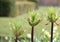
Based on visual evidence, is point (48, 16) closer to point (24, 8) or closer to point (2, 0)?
point (2, 0)

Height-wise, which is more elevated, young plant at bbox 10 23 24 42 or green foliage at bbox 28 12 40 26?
green foliage at bbox 28 12 40 26

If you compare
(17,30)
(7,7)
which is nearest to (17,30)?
(17,30)

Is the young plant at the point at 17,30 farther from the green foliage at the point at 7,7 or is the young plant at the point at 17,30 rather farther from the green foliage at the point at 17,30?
the green foliage at the point at 7,7

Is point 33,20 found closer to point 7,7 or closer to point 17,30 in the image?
point 17,30

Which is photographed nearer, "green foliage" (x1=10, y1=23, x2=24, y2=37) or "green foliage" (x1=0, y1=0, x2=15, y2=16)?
"green foliage" (x1=10, y1=23, x2=24, y2=37)

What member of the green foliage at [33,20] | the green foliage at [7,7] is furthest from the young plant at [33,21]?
the green foliage at [7,7]

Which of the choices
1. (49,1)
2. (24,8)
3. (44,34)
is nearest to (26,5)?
(24,8)

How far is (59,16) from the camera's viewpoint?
112 centimetres

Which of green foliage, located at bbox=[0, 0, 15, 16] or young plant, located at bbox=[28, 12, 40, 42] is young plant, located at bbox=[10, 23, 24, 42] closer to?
young plant, located at bbox=[28, 12, 40, 42]

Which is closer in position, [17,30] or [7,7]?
[17,30]

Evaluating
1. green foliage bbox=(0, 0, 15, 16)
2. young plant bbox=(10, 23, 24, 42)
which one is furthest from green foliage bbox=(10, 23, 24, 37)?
green foliage bbox=(0, 0, 15, 16)

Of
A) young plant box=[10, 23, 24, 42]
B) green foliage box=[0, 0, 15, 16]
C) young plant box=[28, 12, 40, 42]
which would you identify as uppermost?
young plant box=[28, 12, 40, 42]

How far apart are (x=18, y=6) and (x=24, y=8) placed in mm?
258

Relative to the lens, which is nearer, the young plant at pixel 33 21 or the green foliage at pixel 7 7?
the young plant at pixel 33 21
